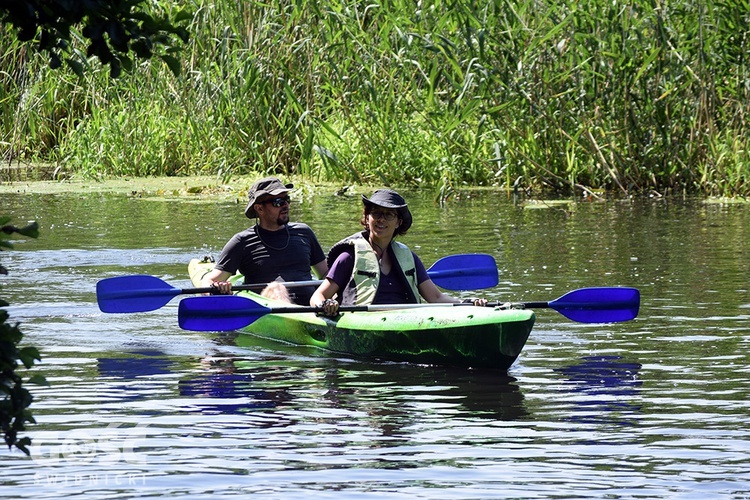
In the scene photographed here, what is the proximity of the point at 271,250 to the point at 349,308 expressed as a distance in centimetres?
120

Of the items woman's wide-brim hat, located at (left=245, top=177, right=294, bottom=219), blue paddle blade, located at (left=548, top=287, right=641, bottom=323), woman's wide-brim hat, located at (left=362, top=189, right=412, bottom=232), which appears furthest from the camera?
woman's wide-brim hat, located at (left=245, top=177, right=294, bottom=219)

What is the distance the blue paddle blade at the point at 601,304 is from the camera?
716 centimetres

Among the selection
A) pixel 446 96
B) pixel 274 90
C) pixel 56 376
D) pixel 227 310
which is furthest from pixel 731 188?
pixel 56 376

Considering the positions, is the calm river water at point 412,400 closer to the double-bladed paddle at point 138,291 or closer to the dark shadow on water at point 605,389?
the dark shadow on water at point 605,389

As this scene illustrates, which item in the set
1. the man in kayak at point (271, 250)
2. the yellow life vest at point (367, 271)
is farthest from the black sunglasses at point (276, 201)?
the yellow life vest at point (367, 271)

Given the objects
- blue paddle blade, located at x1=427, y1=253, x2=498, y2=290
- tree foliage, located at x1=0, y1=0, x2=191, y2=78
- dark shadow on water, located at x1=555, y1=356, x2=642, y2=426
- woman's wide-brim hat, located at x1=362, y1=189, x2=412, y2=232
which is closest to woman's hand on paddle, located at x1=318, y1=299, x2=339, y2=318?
woman's wide-brim hat, located at x1=362, y1=189, x2=412, y2=232

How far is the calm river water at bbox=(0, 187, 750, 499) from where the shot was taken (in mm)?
4539

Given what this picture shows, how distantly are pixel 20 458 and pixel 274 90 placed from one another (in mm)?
10217

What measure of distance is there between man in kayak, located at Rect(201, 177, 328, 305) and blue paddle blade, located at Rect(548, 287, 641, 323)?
166 cm

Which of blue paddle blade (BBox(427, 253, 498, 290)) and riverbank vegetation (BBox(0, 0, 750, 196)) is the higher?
riverbank vegetation (BBox(0, 0, 750, 196))

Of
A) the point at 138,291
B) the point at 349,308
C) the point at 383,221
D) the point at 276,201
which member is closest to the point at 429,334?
the point at 349,308

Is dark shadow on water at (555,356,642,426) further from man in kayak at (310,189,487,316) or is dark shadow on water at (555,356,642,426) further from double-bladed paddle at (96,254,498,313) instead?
double-bladed paddle at (96,254,498,313)

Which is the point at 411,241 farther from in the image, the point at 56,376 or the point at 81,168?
the point at 81,168

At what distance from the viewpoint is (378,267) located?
7148 mm
